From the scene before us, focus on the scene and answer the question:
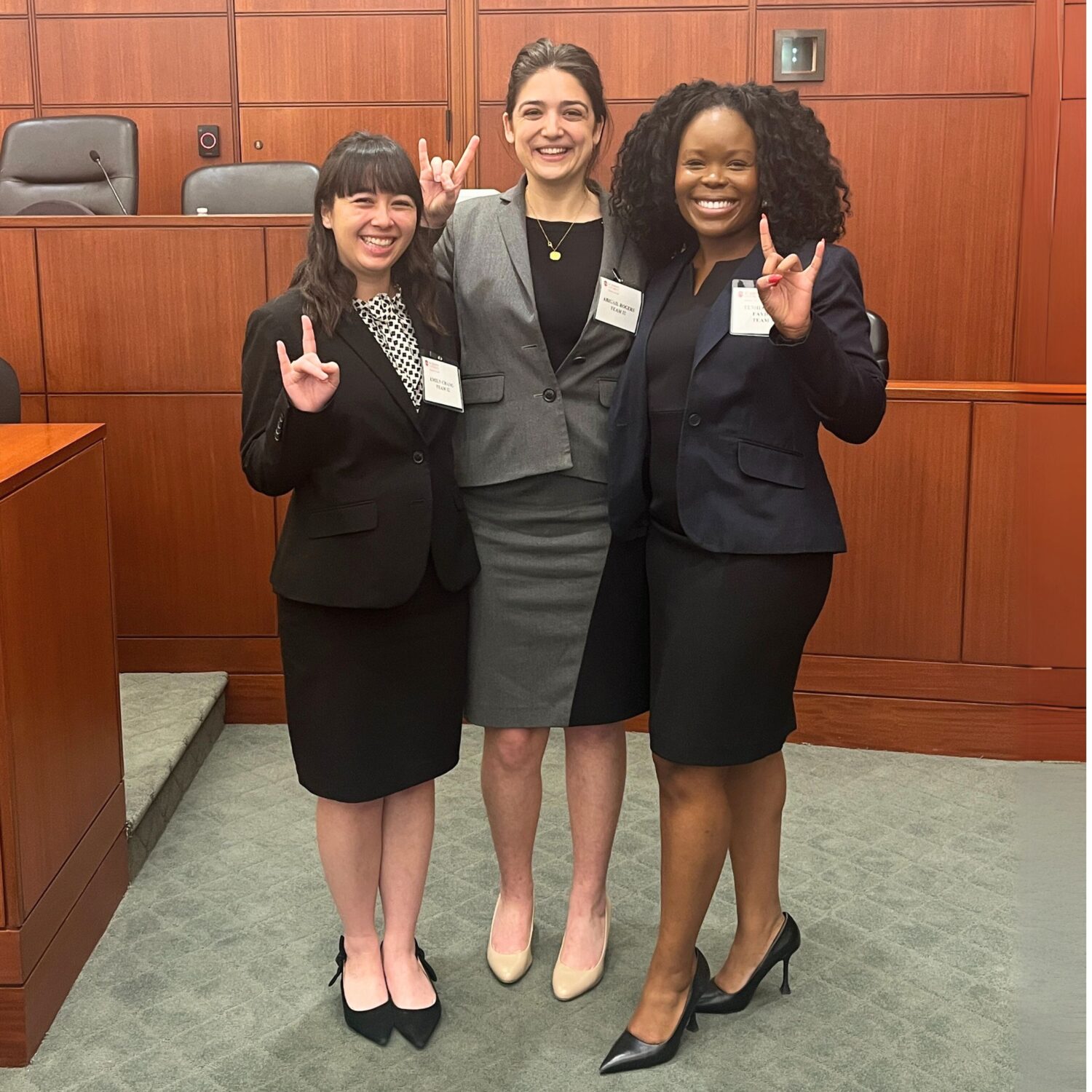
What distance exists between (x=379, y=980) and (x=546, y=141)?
1416 millimetres

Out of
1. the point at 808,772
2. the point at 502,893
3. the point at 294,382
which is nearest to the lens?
the point at 294,382

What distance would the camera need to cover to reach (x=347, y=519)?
1.81 meters

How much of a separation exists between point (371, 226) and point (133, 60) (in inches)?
190

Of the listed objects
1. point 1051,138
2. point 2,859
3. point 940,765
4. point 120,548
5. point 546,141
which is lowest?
point 940,765

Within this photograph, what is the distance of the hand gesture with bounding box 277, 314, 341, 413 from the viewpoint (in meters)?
1.64

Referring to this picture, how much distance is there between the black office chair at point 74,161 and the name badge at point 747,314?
3.88 m

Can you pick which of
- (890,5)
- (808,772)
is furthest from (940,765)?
(890,5)

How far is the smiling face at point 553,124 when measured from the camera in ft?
6.21

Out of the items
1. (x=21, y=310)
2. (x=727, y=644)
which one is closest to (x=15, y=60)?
(x=21, y=310)

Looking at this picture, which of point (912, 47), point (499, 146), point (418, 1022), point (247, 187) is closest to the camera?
point (418, 1022)

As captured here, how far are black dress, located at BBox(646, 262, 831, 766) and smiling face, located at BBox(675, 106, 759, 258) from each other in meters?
0.07

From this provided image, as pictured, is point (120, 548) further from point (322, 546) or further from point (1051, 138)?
point (1051, 138)

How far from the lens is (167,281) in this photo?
3.26 m

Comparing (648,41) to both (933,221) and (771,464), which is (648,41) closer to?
(933,221)
